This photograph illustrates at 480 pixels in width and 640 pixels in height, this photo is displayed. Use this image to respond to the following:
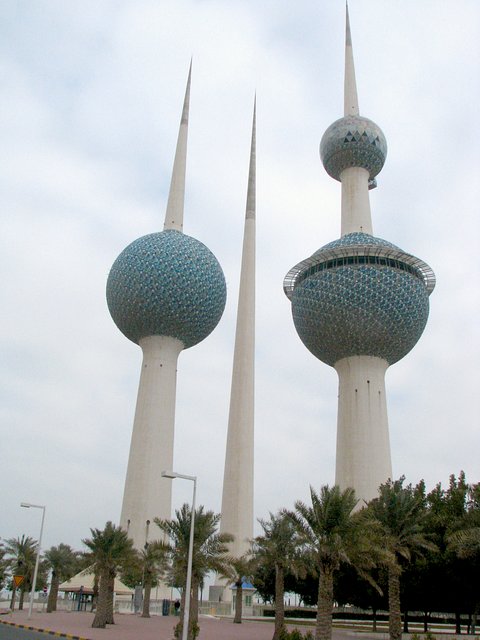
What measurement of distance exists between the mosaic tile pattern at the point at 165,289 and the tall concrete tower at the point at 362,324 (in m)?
9.32

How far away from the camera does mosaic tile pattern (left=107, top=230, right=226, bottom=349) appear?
193 feet

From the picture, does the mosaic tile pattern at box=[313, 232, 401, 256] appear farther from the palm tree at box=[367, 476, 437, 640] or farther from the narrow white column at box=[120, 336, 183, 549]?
the palm tree at box=[367, 476, 437, 640]

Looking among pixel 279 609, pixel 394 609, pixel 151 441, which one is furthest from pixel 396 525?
pixel 151 441

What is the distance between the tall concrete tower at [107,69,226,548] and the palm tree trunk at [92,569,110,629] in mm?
23450

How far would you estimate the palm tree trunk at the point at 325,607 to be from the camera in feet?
70.9

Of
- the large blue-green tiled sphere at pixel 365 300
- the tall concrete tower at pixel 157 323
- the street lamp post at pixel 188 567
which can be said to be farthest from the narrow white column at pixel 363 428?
Answer: the street lamp post at pixel 188 567

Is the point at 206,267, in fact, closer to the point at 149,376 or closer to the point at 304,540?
the point at 149,376

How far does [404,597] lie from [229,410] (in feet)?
95.5

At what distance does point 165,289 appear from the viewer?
193 feet

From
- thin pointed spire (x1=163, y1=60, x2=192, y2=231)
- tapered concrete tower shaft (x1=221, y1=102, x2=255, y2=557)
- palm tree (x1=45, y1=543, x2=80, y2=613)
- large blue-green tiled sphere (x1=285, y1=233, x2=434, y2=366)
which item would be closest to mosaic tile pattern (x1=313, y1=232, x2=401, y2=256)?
large blue-green tiled sphere (x1=285, y1=233, x2=434, y2=366)

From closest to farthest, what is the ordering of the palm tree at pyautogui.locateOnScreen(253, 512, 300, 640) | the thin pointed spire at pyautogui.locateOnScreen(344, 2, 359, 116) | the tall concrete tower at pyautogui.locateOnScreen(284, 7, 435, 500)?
1. the palm tree at pyautogui.locateOnScreen(253, 512, 300, 640)
2. the tall concrete tower at pyautogui.locateOnScreen(284, 7, 435, 500)
3. the thin pointed spire at pyautogui.locateOnScreen(344, 2, 359, 116)

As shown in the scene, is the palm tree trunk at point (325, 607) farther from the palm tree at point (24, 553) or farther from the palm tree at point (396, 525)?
the palm tree at point (24, 553)

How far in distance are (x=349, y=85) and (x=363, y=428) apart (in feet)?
132

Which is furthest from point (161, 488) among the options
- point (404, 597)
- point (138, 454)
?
point (404, 597)
